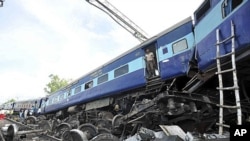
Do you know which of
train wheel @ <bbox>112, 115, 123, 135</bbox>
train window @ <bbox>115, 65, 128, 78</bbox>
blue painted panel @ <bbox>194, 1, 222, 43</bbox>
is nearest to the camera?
blue painted panel @ <bbox>194, 1, 222, 43</bbox>

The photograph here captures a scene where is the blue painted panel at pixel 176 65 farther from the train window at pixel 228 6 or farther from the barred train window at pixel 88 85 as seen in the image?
the barred train window at pixel 88 85

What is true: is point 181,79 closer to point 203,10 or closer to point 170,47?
point 170,47

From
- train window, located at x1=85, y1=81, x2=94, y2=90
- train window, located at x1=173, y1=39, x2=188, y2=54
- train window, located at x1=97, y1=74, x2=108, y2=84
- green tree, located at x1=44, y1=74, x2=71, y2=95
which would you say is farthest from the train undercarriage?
green tree, located at x1=44, y1=74, x2=71, y2=95

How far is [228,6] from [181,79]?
365 cm

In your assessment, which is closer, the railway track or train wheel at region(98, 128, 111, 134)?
the railway track

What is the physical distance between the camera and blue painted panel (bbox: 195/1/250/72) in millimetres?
6180

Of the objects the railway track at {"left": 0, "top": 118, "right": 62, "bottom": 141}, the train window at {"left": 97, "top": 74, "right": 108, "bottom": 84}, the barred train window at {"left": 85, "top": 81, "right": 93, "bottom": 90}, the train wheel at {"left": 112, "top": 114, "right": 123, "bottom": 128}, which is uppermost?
the train window at {"left": 97, "top": 74, "right": 108, "bottom": 84}

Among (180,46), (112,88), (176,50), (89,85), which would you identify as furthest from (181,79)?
(89,85)

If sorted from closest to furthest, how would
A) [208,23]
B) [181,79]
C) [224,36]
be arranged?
[224,36]
[208,23]
[181,79]

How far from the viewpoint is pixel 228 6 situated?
6.84 m

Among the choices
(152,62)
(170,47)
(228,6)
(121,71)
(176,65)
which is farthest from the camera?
(121,71)

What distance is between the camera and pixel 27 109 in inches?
1176

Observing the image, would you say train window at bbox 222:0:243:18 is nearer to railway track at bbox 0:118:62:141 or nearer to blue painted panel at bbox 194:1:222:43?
blue painted panel at bbox 194:1:222:43

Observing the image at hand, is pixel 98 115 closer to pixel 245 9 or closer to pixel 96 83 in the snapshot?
pixel 96 83
